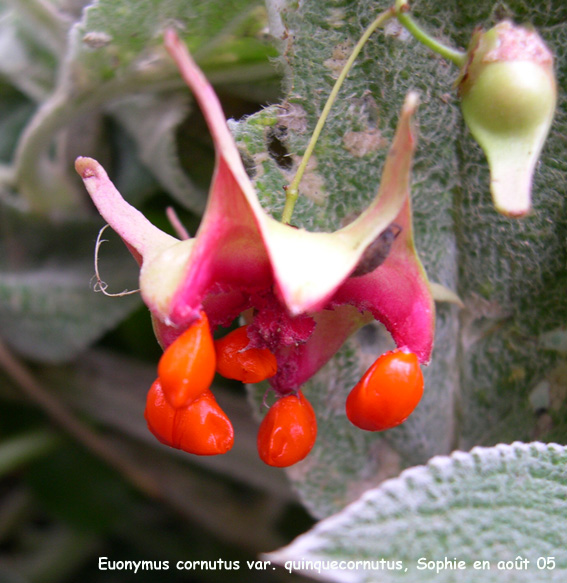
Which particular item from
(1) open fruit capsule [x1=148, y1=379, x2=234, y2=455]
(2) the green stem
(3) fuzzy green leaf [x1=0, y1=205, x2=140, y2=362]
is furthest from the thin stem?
(3) fuzzy green leaf [x1=0, y1=205, x2=140, y2=362]

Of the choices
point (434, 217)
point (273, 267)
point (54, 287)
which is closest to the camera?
point (273, 267)

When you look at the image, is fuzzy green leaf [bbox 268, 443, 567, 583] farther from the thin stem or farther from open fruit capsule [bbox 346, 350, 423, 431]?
the thin stem

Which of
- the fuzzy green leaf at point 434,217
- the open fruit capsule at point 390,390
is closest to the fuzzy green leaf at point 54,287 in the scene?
the fuzzy green leaf at point 434,217

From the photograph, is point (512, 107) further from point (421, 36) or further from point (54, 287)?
point (54, 287)

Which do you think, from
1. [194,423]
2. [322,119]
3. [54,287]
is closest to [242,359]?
[194,423]

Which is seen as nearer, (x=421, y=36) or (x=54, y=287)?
(x=421, y=36)

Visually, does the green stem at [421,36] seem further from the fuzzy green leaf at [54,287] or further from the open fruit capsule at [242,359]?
the fuzzy green leaf at [54,287]

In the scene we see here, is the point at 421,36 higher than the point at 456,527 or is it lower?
higher
